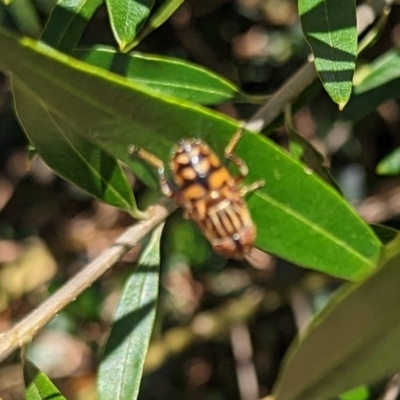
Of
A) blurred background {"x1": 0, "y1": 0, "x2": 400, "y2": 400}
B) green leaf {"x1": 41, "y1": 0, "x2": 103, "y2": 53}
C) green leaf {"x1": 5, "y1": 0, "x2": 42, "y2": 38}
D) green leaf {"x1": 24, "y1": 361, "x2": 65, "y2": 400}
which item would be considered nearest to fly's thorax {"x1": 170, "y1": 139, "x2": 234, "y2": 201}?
green leaf {"x1": 41, "y1": 0, "x2": 103, "y2": 53}

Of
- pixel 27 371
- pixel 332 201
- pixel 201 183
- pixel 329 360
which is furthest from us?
pixel 201 183

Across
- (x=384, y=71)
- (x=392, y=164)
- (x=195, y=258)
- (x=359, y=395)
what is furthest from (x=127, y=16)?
(x=195, y=258)

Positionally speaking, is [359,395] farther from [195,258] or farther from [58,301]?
[58,301]

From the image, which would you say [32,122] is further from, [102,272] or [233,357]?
[233,357]

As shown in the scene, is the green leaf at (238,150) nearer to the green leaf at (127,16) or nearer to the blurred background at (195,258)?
the green leaf at (127,16)

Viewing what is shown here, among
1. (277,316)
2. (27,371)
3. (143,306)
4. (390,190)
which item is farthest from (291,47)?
(27,371)

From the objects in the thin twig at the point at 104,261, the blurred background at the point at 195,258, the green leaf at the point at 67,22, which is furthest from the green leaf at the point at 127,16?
the blurred background at the point at 195,258
